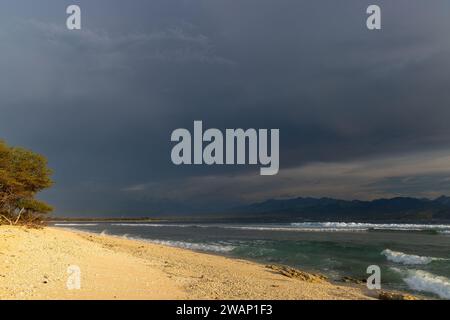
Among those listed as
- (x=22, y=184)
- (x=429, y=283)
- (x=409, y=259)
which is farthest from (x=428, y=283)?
(x=22, y=184)

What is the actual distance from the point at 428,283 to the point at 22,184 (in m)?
32.4

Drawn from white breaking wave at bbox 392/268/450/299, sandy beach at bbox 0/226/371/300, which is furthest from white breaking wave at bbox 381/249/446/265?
sandy beach at bbox 0/226/371/300

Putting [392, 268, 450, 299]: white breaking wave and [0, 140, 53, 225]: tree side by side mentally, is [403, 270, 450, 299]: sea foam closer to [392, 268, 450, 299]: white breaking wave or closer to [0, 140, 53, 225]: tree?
[392, 268, 450, 299]: white breaking wave

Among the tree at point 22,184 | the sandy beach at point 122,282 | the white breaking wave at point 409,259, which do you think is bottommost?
the white breaking wave at point 409,259

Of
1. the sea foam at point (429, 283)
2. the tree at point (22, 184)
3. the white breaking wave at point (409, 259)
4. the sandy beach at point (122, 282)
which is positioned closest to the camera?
the sandy beach at point (122, 282)

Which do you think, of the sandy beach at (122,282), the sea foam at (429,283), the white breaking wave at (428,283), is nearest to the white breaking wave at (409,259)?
the white breaking wave at (428,283)

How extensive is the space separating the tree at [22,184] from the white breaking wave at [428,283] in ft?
100

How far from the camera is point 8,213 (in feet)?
117

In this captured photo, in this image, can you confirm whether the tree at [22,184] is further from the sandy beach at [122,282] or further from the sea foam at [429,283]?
the sea foam at [429,283]

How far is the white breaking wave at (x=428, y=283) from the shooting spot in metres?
15.5

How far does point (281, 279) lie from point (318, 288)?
2.62 meters
